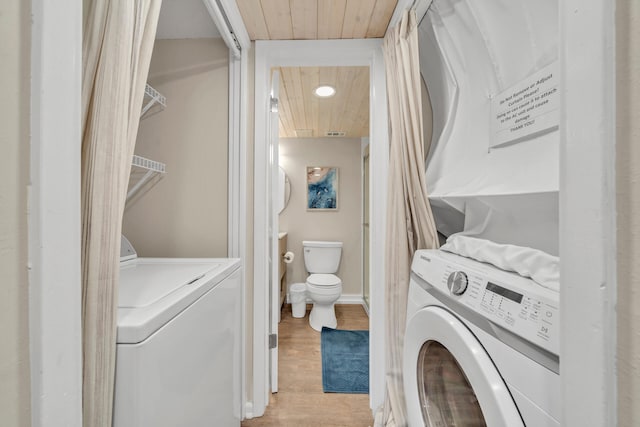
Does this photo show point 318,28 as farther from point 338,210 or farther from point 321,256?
point 321,256

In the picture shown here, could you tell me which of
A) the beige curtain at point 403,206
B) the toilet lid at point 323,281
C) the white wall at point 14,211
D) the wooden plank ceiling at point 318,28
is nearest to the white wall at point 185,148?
the wooden plank ceiling at point 318,28

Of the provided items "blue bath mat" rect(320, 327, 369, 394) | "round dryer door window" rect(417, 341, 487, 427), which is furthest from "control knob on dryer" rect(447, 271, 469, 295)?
"blue bath mat" rect(320, 327, 369, 394)

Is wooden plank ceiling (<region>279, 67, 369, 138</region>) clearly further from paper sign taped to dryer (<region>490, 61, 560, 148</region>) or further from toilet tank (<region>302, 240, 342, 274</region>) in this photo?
toilet tank (<region>302, 240, 342, 274</region>)

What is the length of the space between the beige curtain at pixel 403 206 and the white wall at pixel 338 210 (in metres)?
2.10

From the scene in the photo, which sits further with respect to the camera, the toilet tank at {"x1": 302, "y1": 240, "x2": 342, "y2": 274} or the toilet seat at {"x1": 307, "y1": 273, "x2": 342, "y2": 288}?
the toilet tank at {"x1": 302, "y1": 240, "x2": 342, "y2": 274}

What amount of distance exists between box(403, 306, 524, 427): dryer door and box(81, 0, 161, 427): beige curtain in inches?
29.9

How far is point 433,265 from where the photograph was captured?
91 centimetres

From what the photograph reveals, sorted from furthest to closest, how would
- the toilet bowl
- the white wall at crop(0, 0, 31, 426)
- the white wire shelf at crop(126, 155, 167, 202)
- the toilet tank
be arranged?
the toilet tank
the toilet bowl
the white wire shelf at crop(126, 155, 167, 202)
the white wall at crop(0, 0, 31, 426)

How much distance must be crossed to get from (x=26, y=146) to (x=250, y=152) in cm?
125

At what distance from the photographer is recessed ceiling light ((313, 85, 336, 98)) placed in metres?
2.06

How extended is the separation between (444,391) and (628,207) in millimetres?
775

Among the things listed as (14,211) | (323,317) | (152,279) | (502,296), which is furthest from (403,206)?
(323,317)

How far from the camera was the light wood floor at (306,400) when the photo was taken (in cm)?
146

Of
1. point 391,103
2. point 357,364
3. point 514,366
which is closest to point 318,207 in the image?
point 357,364
